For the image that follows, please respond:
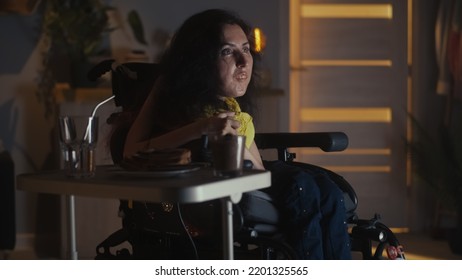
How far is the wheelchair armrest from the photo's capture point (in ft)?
6.22

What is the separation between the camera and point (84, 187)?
1393mm

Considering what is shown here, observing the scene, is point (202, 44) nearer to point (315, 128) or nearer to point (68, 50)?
point (68, 50)

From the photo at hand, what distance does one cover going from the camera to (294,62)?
3820 mm

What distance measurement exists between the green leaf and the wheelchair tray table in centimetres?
196

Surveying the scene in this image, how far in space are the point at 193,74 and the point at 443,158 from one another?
1.94 m

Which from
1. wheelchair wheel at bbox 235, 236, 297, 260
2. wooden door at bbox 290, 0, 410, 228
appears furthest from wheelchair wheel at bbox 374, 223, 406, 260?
wooden door at bbox 290, 0, 410, 228

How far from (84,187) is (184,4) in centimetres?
226

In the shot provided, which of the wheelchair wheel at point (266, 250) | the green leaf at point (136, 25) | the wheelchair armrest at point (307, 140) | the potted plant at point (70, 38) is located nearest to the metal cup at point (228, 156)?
the wheelchair wheel at point (266, 250)

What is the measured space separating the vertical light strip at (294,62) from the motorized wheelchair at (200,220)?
182cm

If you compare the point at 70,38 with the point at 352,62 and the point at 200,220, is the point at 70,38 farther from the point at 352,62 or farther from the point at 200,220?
the point at 200,220

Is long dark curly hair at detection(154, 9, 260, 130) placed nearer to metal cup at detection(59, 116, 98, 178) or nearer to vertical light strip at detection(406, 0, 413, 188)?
metal cup at detection(59, 116, 98, 178)

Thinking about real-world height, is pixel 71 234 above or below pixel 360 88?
below

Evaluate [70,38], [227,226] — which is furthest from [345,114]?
[227,226]
